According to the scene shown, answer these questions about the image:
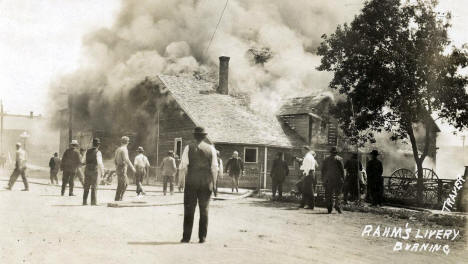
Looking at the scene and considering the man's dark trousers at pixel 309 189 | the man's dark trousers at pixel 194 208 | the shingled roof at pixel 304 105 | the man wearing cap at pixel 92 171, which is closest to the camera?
the man's dark trousers at pixel 194 208

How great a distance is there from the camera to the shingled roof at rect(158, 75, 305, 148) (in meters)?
27.7

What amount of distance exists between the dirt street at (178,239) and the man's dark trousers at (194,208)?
242 mm

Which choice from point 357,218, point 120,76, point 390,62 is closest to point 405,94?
point 390,62

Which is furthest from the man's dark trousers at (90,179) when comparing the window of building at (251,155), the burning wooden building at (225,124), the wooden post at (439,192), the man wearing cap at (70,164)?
the window of building at (251,155)

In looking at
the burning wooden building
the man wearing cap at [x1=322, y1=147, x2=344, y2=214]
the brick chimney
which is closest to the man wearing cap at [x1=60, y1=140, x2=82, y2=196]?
the man wearing cap at [x1=322, y1=147, x2=344, y2=214]

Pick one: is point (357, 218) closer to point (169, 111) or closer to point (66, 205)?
point (66, 205)

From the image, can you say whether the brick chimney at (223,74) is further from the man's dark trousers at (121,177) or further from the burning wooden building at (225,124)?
the man's dark trousers at (121,177)

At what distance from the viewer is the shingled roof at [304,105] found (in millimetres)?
31219

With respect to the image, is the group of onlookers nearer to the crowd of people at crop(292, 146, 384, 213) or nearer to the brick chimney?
the crowd of people at crop(292, 146, 384, 213)

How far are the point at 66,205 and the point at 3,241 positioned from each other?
5795mm

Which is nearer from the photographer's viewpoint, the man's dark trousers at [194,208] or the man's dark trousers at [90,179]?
the man's dark trousers at [194,208]

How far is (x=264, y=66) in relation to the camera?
1522 inches

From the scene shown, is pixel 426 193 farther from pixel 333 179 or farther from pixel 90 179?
pixel 90 179

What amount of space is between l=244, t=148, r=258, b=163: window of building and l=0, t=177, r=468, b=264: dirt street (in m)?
15.9
